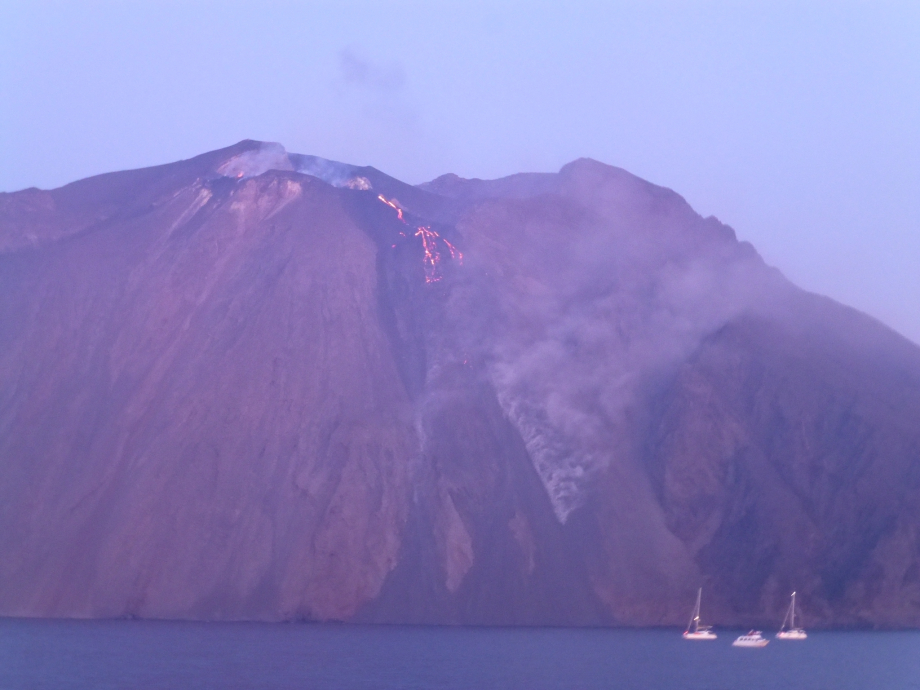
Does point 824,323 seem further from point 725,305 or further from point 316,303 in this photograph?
point 316,303

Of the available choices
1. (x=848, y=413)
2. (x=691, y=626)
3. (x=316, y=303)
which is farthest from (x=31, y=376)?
(x=848, y=413)

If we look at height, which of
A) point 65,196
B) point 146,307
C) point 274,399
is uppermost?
point 65,196

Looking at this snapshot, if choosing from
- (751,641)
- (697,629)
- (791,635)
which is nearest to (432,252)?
(697,629)

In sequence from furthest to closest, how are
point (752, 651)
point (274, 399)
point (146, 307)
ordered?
point (146, 307) < point (274, 399) < point (752, 651)

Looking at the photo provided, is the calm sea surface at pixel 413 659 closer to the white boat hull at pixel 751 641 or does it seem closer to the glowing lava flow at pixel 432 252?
the white boat hull at pixel 751 641

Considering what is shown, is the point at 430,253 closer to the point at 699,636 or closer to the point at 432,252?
the point at 432,252

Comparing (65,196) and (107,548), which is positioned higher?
(65,196)

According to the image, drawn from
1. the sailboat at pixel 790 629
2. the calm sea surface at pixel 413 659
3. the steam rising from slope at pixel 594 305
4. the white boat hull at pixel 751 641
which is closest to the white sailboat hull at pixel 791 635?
the sailboat at pixel 790 629
